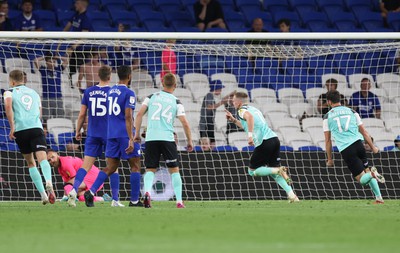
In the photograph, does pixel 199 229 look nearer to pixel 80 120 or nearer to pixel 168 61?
pixel 80 120

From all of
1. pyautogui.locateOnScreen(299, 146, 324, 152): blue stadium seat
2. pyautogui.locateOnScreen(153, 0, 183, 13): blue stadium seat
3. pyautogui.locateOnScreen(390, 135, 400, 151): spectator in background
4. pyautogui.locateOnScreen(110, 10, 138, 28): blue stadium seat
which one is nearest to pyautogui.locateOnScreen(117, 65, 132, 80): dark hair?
pyautogui.locateOnScreen(299, 146, 324, 152): blue stadium seat

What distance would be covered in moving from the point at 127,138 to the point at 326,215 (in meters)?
3.62

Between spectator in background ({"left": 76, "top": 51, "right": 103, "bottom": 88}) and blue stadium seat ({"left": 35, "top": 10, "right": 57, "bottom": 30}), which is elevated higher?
blue stadium seat ({"left": 35, "top": 10, "right": 57, "bottom": 30})

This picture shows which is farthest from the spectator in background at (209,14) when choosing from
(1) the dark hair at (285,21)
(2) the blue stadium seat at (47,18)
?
(2) the blue stadium seat at (47,18)

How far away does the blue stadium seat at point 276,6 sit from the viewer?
81.0 feet

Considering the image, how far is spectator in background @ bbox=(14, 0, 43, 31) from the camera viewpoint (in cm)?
2081

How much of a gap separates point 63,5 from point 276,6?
542 centimetres

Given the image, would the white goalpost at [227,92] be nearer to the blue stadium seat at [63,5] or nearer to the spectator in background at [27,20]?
the spectator in background at [27,20]

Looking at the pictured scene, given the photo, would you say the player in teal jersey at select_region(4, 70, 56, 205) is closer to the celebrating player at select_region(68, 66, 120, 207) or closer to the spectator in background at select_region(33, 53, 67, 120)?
the celebrating player at select_region(68, 66, 120, 207)

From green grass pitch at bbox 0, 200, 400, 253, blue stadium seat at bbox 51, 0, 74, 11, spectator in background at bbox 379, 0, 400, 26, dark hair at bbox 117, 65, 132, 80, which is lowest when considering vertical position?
green grass pitch at bbox 0, 200, 400, 253

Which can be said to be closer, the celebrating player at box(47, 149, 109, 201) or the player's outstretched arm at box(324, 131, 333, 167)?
the player's outstretched arm at box(324, 131, 333, 167)

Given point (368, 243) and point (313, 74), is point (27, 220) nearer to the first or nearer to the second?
point (368, 243)

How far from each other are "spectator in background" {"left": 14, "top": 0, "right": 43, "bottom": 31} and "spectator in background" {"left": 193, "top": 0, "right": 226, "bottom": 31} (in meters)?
4.01

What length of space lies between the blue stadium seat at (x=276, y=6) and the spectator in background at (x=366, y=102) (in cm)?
512
